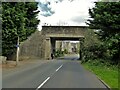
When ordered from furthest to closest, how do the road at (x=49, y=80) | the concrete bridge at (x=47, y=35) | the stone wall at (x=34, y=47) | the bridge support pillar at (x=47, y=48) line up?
the bridge support pillar at (x=47, y=48), the concrete bridge at (x=47, y=35), the stone wall at (x=34, y=47), the road at (x=49, y=80)

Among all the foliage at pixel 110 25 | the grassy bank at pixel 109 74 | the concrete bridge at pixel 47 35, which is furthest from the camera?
the concrete bridge at pixel 47 35

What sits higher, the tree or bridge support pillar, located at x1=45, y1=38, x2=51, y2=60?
the tree

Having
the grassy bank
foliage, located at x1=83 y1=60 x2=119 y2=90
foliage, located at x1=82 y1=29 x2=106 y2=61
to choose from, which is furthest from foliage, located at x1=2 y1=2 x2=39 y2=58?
foliage, located at x1=82 y1=29 x2=106 y2=61

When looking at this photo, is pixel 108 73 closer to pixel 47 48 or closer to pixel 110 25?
pixel 110 25

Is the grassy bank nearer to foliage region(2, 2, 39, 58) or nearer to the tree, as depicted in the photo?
the tree

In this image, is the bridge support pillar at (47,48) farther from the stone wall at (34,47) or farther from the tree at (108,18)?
the tree at (108,18)

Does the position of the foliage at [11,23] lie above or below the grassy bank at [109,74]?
above

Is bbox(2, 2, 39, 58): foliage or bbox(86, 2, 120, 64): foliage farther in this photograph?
bbox(2, 2, 39, 58): foliage

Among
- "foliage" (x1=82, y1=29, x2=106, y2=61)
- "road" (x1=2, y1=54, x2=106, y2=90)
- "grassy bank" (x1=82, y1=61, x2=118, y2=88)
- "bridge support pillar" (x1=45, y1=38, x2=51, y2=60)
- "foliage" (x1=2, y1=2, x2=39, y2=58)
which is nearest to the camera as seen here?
"road" (x1=2, y1=54, x2=106, y2=90)

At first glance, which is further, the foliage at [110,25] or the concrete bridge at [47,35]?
the concrete bridge at [47,35]

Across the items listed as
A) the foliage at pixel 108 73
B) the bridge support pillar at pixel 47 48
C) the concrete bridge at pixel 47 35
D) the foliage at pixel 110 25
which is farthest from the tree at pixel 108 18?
the bridge support pillar at pixel 47 48

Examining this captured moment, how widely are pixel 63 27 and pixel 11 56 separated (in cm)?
1686

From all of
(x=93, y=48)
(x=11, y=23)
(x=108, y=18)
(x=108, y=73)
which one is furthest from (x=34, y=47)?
(x=108, y=73)

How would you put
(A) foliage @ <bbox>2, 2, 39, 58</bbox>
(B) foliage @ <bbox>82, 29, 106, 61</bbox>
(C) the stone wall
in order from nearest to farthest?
1. (A) foliage @ <bbox>2, 2, 39, 58</bbox>
2. (B) foliage @ <bbox>82, 29, 106, 61</bbox>
3. (C) the stone wall
